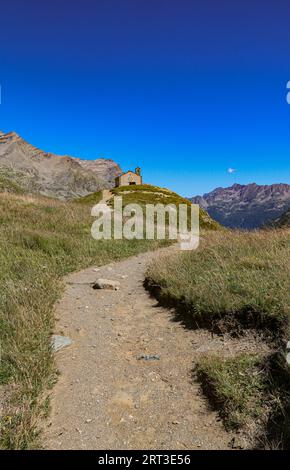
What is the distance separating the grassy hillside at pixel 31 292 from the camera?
12.8 ft

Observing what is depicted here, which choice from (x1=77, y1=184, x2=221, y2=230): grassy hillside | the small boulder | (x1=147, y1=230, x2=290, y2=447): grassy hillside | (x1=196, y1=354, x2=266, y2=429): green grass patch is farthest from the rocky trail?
(x1=77, y1=184, x2=221, y2=230): grassy hillside

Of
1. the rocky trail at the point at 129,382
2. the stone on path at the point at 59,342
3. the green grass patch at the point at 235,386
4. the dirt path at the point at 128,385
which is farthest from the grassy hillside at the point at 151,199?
Answer: the green grass patch at the point at 235,386

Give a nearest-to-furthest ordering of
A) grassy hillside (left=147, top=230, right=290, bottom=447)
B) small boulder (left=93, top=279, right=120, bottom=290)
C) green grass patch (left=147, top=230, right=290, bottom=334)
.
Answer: grassy hillside (left=147, top=230, right=290, bottom=447), green grass patch (left=147, top=230, right=290, bottom=334), small boulder (left=93, top=279, right=120, bottom=290)

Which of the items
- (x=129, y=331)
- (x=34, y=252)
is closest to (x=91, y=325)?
(x=129, y=331)

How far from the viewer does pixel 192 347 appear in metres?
5.46

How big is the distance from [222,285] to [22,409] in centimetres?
441

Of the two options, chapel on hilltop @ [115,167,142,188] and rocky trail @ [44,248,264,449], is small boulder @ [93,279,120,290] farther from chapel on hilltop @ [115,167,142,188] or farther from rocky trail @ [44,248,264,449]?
chapel on hilltop @ [115,167,142,188]

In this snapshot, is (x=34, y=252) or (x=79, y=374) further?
(x=34, y=252)

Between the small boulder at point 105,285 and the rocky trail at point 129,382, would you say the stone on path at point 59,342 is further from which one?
the small boulder at point 105,285

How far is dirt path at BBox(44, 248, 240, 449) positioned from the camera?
11.8 ft

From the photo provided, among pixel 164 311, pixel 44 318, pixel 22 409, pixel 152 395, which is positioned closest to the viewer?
pixel 22 409

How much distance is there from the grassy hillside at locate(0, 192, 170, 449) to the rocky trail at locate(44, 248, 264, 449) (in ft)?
1.09

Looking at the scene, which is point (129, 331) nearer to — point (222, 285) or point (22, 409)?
point (222, 285)

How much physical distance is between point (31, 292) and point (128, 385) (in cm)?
382
